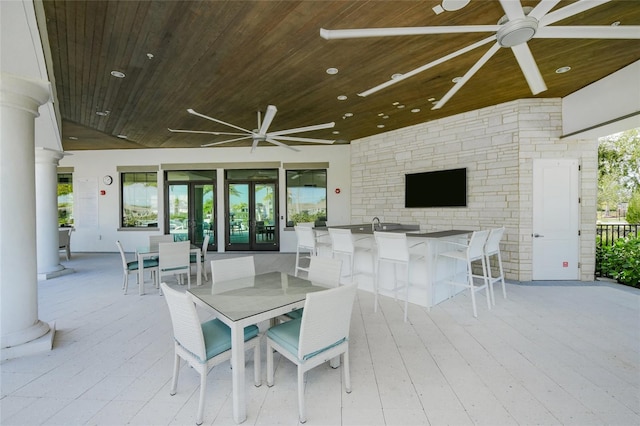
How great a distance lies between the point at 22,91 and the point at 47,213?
4409mm

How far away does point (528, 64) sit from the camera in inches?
95.2

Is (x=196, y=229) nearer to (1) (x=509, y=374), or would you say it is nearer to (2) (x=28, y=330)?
(2) (x=28, y=330)

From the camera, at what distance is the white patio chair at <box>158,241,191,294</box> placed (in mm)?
4277

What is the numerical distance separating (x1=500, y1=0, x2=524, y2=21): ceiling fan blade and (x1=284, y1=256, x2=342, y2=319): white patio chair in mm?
2131

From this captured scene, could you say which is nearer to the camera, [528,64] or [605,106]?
[528,64]

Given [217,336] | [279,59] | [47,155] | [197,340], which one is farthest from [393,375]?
[47,155]

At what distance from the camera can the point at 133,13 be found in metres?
2.58

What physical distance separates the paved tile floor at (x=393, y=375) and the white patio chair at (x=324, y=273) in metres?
0.42

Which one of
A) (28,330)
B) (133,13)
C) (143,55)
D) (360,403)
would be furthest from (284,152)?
(360,403)

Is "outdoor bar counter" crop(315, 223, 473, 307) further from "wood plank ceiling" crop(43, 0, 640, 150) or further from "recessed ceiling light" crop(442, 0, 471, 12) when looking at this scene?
"recessed ceiling light" crop(442, 0, 471, 12)

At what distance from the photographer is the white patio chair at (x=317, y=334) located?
67.2 inches

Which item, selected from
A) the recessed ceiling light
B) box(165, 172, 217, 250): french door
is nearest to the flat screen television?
the recessed ceiling light

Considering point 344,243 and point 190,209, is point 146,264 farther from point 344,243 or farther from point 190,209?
point 190,209

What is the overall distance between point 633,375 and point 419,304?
1.91m
